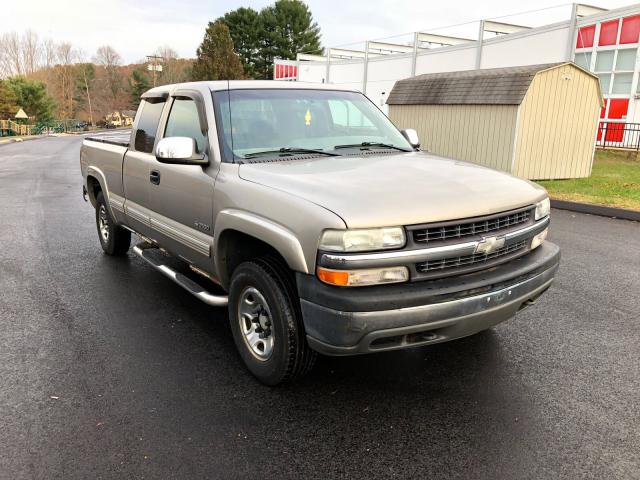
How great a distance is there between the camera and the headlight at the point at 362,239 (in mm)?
2756

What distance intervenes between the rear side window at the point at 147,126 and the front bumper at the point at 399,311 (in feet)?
8.96

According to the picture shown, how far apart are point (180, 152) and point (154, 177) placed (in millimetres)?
1024

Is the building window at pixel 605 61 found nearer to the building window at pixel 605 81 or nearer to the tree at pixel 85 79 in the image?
the building window at pixel 605 81

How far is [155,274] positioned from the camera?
5.94 m

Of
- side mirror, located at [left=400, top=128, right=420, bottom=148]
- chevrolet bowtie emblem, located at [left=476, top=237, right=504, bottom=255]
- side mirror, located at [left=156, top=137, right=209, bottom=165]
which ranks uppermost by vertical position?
side mirror, located at [left=400, top=128, right=420, bottom=148]

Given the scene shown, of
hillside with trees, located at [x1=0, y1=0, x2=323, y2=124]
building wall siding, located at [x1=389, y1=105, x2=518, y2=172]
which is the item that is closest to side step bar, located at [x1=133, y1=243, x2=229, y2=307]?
building wall siding, located at [x1=389, y1=105, x2=518, y2=172]

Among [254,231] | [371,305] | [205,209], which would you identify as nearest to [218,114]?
[205,209]

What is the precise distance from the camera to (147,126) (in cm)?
511

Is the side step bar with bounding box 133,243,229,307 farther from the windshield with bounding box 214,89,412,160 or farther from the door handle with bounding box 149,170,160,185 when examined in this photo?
the windshield with bounding box 214,89,412,160

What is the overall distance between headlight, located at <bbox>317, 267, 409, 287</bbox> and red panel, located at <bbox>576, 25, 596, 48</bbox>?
21328 mm

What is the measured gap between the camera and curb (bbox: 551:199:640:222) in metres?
9.49

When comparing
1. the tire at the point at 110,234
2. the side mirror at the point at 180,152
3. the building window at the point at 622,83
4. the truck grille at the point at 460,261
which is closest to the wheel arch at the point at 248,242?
the side mirror at the point at 180,152

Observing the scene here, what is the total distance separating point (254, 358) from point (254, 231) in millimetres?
894

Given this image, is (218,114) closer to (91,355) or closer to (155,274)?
(91,355)
